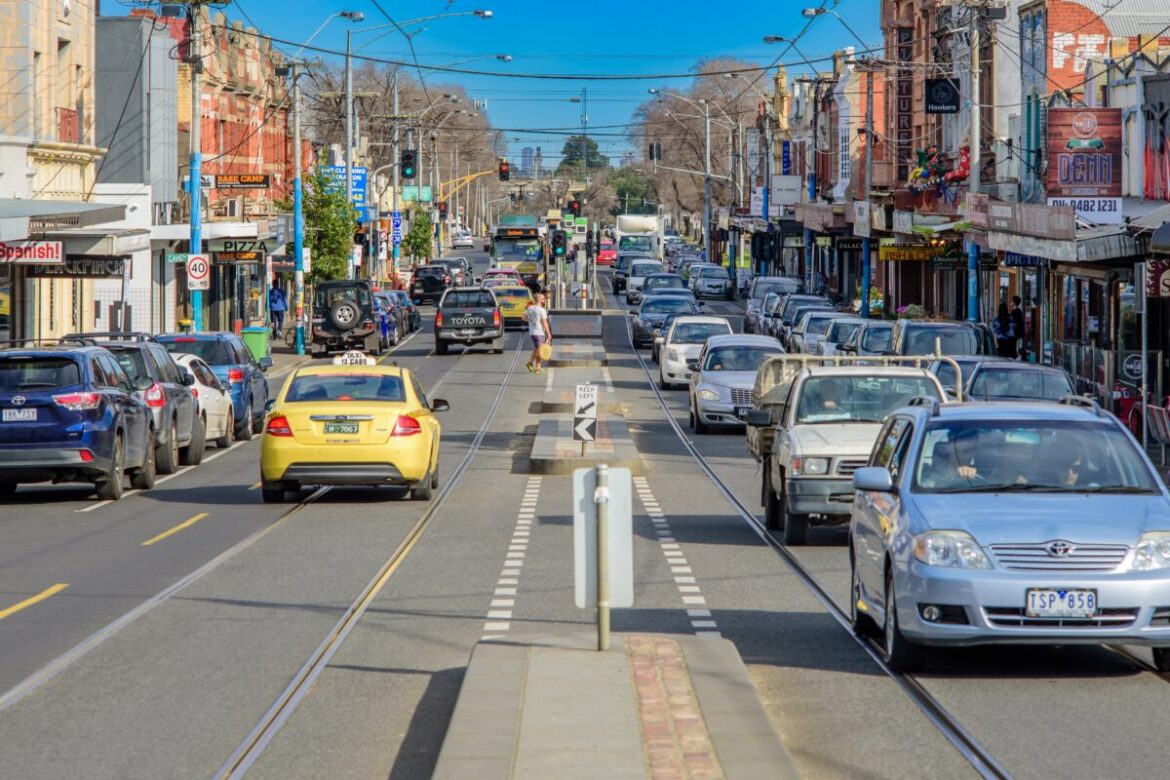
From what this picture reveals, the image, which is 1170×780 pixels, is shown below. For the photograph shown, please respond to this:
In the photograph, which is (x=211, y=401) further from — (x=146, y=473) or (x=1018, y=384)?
(x=1018, y=384)

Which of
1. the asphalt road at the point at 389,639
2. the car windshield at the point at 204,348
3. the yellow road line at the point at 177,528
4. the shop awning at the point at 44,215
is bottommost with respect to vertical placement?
the asphalt road at the point at 389,639

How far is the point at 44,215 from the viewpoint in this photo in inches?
1361

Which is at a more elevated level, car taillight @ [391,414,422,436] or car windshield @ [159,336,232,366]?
car windshield @ [159,336,232,366]

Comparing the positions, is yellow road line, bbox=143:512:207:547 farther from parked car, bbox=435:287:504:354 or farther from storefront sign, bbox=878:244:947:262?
storefront sign, bbox=878:244:947:262

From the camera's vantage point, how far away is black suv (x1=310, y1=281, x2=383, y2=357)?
56.7 meters

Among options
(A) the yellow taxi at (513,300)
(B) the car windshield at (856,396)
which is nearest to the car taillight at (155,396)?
(B) the car windshield at (856,396)

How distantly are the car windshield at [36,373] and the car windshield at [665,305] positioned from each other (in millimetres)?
37655

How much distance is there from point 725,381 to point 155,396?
10953 mm

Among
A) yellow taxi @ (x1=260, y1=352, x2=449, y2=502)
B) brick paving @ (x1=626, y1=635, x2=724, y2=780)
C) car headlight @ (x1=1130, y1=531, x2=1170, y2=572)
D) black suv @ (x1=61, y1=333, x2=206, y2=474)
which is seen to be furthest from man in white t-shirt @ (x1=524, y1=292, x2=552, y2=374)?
car headlight @ (x1=1130, y1=531, x2=1170, y2=572)

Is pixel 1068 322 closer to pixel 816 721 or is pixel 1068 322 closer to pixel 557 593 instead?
pixel 557 593

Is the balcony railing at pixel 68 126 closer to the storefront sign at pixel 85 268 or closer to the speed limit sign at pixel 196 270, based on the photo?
the speed limit sign at pixel 196 270

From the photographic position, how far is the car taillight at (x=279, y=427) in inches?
838

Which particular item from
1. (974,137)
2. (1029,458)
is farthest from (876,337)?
(1029,458)

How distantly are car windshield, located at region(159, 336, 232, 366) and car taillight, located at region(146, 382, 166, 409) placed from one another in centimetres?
704
